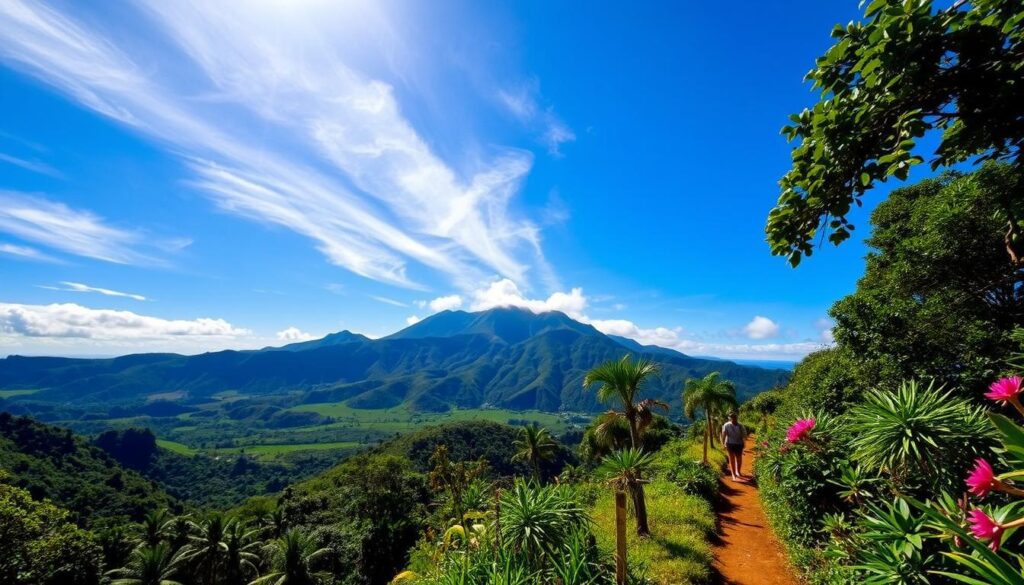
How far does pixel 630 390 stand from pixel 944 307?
7.23 metres

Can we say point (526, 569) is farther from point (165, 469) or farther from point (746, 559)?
point (165, 469)

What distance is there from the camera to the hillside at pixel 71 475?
257 feet

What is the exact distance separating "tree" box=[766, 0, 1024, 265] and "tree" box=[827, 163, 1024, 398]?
593 cm

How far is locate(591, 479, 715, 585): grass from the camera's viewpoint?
7.40 metres

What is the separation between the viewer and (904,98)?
3.12 meters

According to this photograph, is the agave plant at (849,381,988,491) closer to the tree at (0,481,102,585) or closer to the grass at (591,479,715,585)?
the grass at (591,479,715,585)

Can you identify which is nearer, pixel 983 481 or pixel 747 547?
pixel 983 481

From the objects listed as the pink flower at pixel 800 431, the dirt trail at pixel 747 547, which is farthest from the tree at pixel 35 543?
the pink flower at pixel 800 431

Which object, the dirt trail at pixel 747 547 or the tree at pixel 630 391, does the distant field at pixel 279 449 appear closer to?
the dirt trail at pixel 747 547

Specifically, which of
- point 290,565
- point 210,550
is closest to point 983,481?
point 290,565

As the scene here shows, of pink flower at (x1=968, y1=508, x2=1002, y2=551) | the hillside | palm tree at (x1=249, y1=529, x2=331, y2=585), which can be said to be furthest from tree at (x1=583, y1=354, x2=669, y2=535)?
the hillside

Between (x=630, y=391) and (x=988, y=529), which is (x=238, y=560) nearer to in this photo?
(x=630, y=391)

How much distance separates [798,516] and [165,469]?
742 feet

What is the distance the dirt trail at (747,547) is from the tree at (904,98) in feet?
23.6
